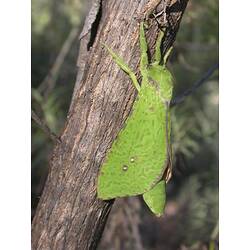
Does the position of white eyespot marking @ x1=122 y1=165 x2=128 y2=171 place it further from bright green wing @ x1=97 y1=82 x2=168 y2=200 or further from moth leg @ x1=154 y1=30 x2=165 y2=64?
moth leg @ x1=154 y1=30 x2=165 y2=64

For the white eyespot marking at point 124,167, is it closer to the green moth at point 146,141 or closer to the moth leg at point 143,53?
the green moth at point 146,141

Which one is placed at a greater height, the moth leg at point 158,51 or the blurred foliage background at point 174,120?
the moth leg at point 158,51

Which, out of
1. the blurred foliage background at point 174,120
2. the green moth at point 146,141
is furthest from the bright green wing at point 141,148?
the blurred foliage background at point 174,120

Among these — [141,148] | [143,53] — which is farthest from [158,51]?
[141,148]
